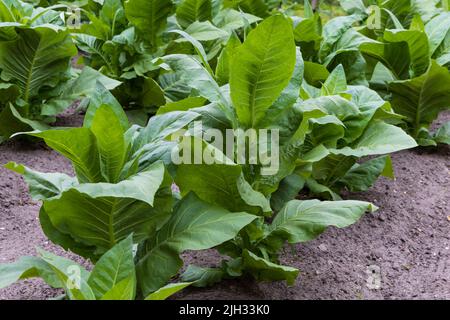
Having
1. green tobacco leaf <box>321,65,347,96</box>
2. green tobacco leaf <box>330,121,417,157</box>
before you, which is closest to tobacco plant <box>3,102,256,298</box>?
green tobacco leaf <box>330,121,417,157</box>

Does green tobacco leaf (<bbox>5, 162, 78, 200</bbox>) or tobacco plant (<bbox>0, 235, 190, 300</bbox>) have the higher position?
green tobacco leaf (<bbox>5, 162, 78, 200</bbox>)

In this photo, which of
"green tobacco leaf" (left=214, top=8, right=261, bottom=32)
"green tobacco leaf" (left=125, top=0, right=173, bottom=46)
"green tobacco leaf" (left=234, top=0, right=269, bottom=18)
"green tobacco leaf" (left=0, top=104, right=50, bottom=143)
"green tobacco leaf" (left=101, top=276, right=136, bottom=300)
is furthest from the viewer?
"green tobacco leaf" (left=234, top=0, right=269, bottom=18)

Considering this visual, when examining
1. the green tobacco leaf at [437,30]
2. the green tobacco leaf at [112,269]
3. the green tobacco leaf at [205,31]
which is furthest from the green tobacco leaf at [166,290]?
the green tobacco leaf at [437,30]

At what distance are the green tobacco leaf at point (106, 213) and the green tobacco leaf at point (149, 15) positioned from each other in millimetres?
2271

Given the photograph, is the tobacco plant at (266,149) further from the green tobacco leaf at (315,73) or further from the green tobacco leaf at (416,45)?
the green tobacco leaf at (416,45)

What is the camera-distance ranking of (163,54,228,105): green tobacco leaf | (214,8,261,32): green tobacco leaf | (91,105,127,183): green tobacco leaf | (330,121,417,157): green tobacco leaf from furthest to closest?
(214,8,261,32): green tobacco leaf
(330,121,417,157): green tobacco leaf
(163,54,228,105): green tobacco leaf
(91,105,127,183): green tobacco leaf

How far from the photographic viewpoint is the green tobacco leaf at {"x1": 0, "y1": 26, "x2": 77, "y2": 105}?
3.98 meters

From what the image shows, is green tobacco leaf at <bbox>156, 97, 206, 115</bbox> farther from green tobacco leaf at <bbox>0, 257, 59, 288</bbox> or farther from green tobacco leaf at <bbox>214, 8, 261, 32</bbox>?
green tobacco leaf at <bbox>214, 8, 261, 32</bbox>

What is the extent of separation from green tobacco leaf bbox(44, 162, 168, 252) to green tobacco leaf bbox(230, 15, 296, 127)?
45 cm

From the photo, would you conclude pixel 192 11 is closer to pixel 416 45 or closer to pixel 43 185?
pixel 416 45

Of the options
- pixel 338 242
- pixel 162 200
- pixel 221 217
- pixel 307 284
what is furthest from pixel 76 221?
pixel 338 242

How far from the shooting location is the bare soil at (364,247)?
2721 mm

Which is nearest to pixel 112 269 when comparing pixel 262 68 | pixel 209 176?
pixel 209 176

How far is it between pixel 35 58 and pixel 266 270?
2191 mm
